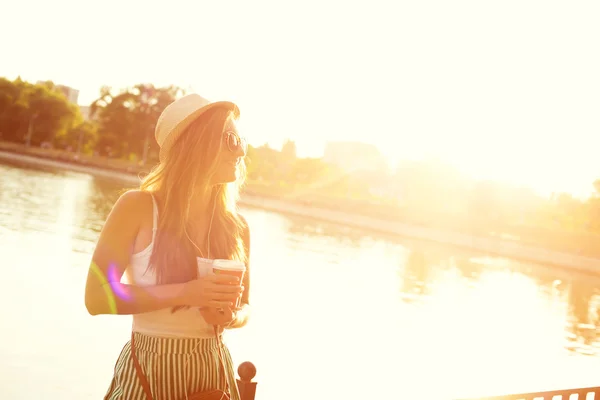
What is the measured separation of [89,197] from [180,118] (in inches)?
1269

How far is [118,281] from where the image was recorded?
166 centimetres

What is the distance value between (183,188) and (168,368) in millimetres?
488

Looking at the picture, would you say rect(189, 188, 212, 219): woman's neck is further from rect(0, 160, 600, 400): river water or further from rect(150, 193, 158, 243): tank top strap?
rect(0, 160, 600, 400): river water

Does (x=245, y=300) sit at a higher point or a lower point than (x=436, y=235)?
higher

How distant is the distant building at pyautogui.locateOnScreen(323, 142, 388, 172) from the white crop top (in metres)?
146

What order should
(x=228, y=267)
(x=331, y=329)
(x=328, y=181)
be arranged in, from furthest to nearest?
1. (x=328, y=181)
2. (x=331, y=329)
3. (x=228, y=267)

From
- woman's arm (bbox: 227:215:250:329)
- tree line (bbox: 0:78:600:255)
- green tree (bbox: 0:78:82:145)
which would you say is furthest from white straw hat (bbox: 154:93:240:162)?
green tree (bbox: 0:78:82:145)

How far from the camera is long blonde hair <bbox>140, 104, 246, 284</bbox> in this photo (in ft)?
5.64

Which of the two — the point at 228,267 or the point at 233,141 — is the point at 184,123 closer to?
the point at 233,141

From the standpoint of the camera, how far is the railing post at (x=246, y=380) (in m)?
3.02

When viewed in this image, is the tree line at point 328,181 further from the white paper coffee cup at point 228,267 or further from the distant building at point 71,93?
the white paper coffee cup at point 228,267

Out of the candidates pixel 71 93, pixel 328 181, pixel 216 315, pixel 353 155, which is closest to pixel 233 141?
pixel 216 315

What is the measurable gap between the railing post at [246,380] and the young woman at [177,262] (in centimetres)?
115

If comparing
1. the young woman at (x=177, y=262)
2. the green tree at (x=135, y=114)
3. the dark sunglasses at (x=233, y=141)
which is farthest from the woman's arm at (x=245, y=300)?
the green tree at (x=135, y=114)
